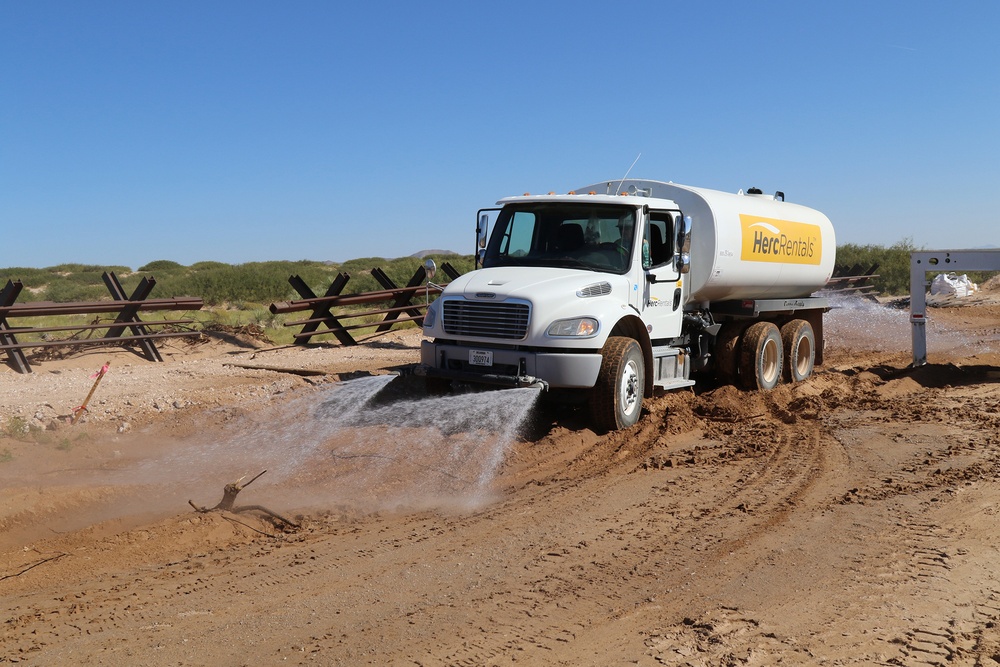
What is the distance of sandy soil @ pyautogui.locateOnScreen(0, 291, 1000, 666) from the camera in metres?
4.71

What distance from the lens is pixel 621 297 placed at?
10203 mm

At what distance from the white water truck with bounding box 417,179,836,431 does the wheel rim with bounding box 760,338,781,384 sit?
0.03 m

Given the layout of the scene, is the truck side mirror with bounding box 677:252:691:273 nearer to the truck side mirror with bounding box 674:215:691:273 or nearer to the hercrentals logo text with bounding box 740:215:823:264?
the truck side mirror with bounding box 674:215:691:273

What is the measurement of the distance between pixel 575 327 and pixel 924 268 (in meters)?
8.31

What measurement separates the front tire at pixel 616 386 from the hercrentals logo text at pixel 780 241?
352 centimetres

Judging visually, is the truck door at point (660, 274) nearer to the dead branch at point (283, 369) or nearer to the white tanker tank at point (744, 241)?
the white tanker tank at point (744, 241)

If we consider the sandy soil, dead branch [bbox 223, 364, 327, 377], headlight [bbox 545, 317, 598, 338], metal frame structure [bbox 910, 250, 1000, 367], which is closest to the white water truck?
headlight [bbox 545, 317, 598, 338]

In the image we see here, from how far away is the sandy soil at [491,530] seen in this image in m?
4.71

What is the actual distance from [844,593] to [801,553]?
775 mm

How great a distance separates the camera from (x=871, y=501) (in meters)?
7.30

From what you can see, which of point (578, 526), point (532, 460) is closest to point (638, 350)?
point (532, 460)

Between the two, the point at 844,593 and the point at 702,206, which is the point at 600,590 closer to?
the point at 844,593

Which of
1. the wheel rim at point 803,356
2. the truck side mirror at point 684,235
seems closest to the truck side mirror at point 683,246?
the truck side mirror at point 684,235

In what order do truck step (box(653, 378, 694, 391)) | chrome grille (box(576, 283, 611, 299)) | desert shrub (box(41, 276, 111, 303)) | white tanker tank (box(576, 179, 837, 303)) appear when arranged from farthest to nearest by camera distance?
desert shrub (box(41, 276, 111, 303)) < white tanker tank (box(576, 179, 837, 303)) < truck step (box(653, 378, 694, 391)) < chrome grille (box(576, 283, 611, 299))
